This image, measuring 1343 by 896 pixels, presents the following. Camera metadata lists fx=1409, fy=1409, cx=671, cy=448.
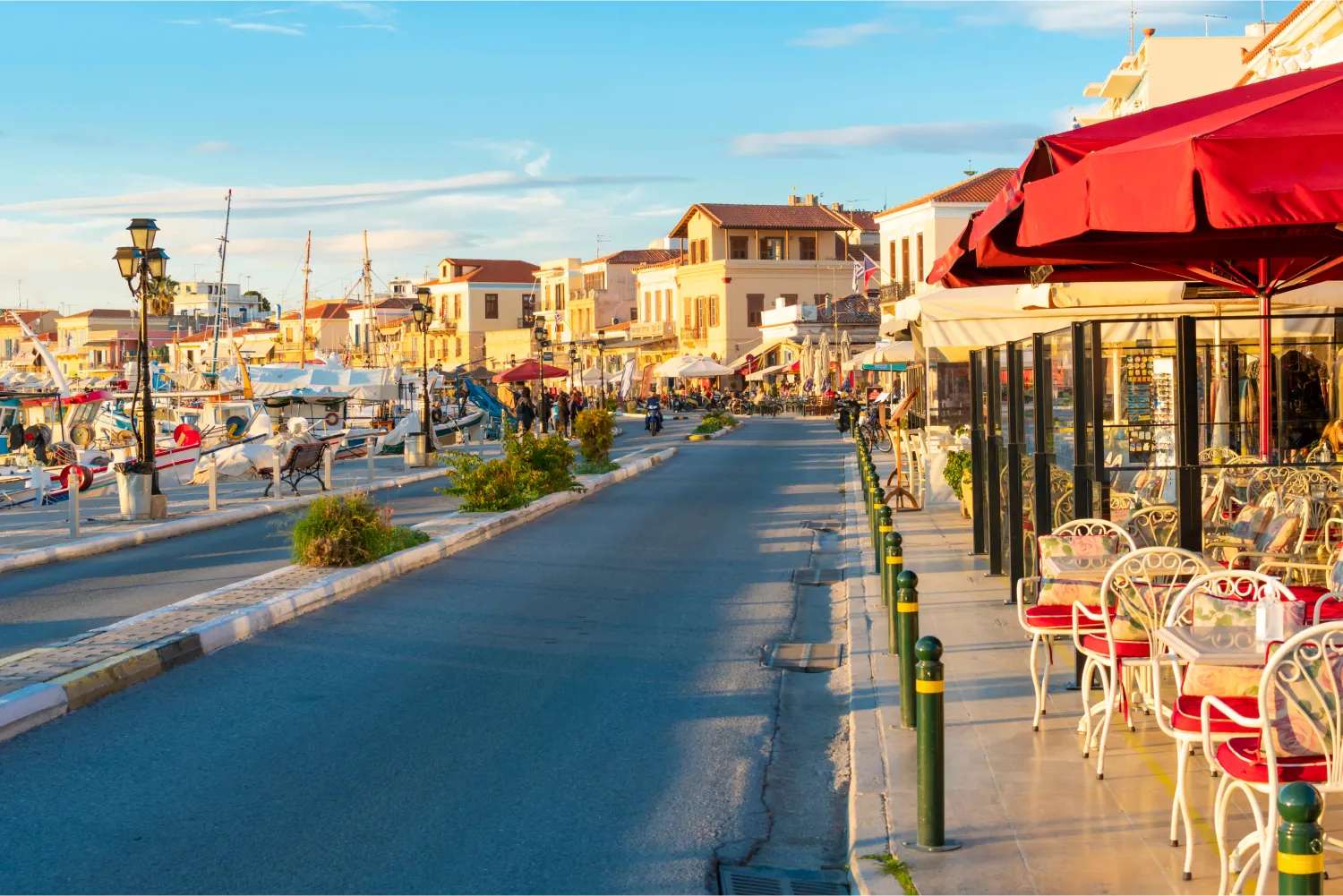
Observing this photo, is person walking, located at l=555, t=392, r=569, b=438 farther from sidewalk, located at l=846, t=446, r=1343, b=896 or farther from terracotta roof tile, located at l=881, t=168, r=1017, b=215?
sidewalk, located at l=846, t=446, r=1343, b=896

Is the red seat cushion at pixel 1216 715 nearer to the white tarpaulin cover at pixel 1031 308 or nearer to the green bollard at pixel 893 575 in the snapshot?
the green bollard at pixel 893 575

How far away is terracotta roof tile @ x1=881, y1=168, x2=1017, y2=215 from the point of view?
5731cm

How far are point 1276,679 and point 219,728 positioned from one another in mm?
5700

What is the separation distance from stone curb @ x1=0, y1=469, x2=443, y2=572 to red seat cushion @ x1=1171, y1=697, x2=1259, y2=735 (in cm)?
1082

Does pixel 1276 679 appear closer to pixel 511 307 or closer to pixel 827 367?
pixel 827 367

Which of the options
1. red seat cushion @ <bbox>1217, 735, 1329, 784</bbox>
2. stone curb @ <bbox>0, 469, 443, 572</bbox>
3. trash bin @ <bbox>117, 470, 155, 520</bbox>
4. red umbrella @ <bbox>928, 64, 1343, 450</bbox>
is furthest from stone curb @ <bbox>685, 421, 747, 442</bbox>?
red seat cushion @ <bbox>1217, 735, 1329, 784</bbox>

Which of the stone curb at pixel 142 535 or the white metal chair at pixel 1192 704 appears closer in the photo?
the white metal chair at pixel 1192 704

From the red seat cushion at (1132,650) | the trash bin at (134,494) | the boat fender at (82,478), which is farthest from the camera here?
the boat fender at (82,478)

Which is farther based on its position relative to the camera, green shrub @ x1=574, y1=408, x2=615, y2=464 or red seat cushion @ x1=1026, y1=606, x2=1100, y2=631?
green shrub @ x1=574, y1=408, x2=615, y2=464

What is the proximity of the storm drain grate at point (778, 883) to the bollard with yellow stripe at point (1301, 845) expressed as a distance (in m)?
2.82

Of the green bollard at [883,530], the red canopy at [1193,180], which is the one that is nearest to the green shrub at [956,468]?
the green bollard at [883,530]

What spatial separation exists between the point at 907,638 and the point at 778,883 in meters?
1.83

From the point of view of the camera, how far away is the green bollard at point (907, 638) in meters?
7.22

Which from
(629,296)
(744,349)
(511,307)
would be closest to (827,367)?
(744,349)
